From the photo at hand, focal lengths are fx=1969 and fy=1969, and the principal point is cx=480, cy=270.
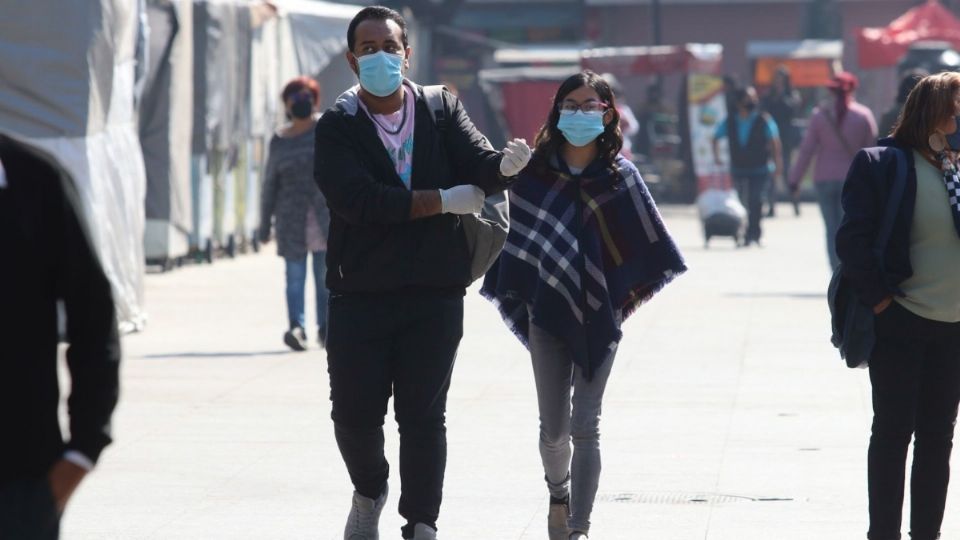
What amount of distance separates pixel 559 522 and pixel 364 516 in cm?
64

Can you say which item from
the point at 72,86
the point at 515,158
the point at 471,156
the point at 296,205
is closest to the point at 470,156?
the point at 471,156

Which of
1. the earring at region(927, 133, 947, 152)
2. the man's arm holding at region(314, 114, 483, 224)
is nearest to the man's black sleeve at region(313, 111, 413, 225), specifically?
the man's arm holding at region(314, 114, 483, 224)

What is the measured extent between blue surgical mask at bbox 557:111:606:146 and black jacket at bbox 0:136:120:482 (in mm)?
2869

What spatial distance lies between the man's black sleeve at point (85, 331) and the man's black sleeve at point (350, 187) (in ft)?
7.30

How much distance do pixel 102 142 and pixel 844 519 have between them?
7131mm

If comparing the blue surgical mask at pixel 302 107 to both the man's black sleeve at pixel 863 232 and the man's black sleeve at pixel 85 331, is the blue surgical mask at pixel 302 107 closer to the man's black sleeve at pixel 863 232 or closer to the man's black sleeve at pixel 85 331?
the man's black sleeve at pixel 863 232

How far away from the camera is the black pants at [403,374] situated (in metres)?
5.71

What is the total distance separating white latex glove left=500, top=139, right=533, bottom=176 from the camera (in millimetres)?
5582

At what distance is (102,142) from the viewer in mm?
12680

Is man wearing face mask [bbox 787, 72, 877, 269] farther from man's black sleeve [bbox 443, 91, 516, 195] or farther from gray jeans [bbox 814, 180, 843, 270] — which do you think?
man's black sleeve [bbox 443, 91, 516, 195]

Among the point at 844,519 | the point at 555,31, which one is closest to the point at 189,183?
the point at 844,519

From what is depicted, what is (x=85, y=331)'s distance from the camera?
338 centimetres

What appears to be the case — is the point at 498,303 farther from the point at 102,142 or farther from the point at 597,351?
the point at 102,142

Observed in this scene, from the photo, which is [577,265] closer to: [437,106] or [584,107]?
[584,107]
